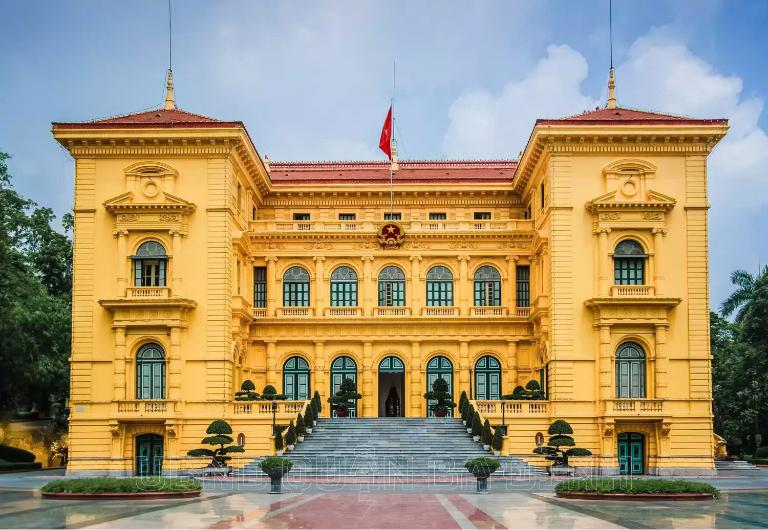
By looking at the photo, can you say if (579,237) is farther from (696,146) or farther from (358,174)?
(358,174)

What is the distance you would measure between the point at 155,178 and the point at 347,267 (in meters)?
11.2

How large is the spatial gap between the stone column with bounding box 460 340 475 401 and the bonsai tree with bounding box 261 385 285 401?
29.3ft

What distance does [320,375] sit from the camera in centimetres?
4850

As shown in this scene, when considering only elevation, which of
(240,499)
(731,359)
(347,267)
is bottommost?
(240,499)

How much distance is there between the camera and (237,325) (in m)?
45.4

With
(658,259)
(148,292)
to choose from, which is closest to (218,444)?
(148,292)

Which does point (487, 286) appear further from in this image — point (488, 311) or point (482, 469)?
point (482, 469)

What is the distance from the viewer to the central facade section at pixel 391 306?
48.6 metres

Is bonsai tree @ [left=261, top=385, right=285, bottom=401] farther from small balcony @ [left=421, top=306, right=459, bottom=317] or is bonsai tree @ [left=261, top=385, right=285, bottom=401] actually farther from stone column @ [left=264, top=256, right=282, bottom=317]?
small balcony @ [left=421, top=306, right=459, bottom=317]

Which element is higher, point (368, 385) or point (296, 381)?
point (296, 381)

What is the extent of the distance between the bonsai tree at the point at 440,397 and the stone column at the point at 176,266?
13.0 meters

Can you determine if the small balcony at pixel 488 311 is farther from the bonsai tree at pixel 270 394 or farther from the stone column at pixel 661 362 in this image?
the bonsai tree at pixel 270 394

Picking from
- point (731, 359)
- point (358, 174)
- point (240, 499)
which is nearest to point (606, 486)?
point (240, 499)

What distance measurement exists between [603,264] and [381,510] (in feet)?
68.2
